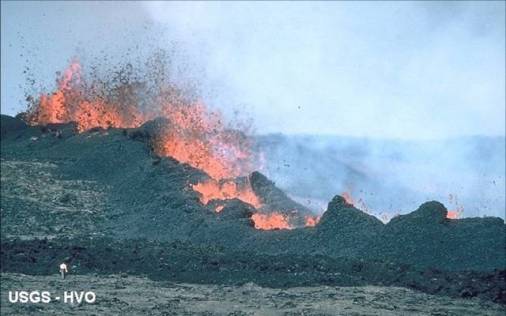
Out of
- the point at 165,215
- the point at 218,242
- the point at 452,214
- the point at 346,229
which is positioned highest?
the point at 165,215

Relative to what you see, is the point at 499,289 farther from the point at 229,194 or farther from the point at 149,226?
the point at 229,194

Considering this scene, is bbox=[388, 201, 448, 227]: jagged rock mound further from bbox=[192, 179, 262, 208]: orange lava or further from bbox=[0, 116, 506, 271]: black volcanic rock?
bbox=[192, 179, 262, 208]: orange lava

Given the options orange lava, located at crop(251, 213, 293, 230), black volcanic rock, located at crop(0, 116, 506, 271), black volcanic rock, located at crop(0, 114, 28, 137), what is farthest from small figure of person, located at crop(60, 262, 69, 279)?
black volcanic rock, located at crop(0, 114, 28, 137)

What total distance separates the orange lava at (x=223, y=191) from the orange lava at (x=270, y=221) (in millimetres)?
1713

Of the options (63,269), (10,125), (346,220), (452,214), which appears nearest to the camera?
(63,269)

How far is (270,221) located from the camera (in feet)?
74.0

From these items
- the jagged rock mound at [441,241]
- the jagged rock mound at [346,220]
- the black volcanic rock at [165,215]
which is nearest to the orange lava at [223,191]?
the black volcanic rock at [165,215]

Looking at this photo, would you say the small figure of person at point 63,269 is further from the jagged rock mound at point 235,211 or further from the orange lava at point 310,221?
the orange lava at point 310,221

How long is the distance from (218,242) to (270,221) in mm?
3563

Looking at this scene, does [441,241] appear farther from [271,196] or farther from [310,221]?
[271,196]

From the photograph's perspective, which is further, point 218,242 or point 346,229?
point 218,242

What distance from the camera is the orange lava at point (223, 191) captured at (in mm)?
25062

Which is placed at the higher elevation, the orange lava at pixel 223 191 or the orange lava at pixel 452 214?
the orange lava at pixel 223 191

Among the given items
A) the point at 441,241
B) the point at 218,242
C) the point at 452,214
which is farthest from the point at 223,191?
the point at 441,241
